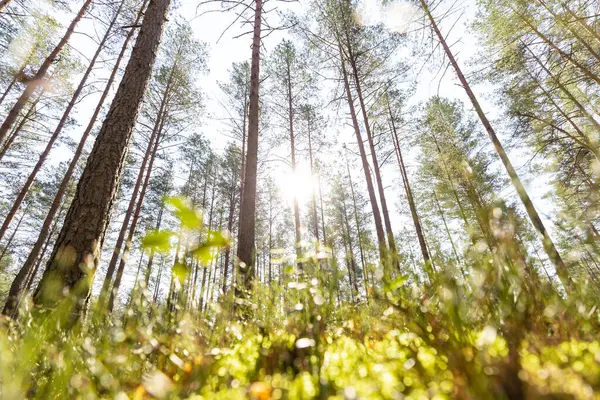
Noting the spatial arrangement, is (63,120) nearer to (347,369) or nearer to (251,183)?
(251,183)

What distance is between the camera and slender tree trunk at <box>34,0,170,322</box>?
2192 mm

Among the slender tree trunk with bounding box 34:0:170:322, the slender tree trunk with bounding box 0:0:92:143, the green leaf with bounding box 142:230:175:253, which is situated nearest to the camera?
the green leaf with bounding box 142:230:175:253

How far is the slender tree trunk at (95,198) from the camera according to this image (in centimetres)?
219

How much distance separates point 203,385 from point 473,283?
907 mm

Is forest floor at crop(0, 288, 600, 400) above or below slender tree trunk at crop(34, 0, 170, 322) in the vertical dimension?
below

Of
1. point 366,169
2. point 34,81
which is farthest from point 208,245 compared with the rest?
point 34,81

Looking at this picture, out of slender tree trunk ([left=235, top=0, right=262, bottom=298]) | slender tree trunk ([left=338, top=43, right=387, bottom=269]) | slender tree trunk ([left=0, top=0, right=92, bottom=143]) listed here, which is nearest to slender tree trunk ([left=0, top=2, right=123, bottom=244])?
slender tree trunk ([left=0, top=0, right=92, bottom=143])

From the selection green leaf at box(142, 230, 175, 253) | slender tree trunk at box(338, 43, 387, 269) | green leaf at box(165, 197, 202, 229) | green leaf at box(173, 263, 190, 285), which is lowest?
green leaf at box(173, 263, 190, 285)

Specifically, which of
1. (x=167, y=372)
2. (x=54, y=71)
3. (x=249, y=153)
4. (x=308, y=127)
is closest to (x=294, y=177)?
(x=308, y=127)

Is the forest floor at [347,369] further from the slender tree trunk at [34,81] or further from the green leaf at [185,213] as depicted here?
the slender tree trunk at [34,81]

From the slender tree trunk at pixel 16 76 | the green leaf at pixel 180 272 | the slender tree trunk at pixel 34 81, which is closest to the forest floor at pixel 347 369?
the green leaf at pixel 180 272

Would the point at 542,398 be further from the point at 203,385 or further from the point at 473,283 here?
the point at 203,385

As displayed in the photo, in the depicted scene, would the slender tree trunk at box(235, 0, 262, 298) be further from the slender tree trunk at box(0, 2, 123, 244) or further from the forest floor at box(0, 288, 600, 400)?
the slender tree trunk at box(0, 2, 123, 244)

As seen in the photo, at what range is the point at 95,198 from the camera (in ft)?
8.48
